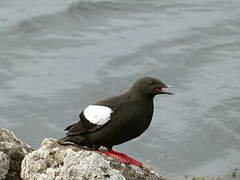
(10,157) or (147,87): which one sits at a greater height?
(147,87)

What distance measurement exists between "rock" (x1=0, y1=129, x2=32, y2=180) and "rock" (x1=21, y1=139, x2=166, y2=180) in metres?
0.28

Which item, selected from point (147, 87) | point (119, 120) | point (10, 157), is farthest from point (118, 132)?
point (10, 157)

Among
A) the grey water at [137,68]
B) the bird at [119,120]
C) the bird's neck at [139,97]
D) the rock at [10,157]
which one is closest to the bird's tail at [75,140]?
the bird at [119,120]

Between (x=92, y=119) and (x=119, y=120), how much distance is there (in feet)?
1.17

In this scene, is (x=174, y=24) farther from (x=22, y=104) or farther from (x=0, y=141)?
(x=0, y=141)

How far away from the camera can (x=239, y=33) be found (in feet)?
83.6

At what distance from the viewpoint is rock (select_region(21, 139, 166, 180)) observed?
7984 millimetres

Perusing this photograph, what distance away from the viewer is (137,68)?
22.3m

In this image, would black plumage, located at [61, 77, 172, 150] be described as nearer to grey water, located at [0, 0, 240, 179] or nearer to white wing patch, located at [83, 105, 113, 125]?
white wing patch, located at [83, 105, 113, 125]

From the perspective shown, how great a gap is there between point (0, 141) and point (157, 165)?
907 centimetres

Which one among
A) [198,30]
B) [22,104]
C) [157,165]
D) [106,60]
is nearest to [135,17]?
[198,30]

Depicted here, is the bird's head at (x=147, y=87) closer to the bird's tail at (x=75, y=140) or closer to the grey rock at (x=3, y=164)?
the bird's tail at (x=75, y=140)

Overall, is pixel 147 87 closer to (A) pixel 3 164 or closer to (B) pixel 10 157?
(B) pixel 10 157

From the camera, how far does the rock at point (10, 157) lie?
849cm
